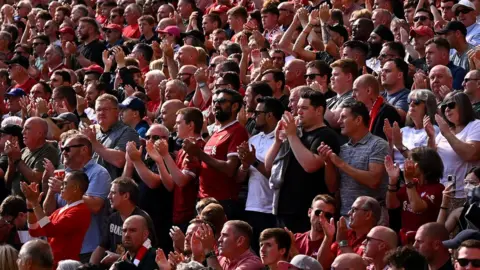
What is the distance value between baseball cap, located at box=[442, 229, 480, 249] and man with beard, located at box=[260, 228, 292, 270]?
1310 millimetres

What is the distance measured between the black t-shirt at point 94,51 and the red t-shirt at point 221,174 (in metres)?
6.77

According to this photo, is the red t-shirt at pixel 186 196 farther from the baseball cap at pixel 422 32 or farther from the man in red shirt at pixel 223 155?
the baseball cap at pixel 422 32

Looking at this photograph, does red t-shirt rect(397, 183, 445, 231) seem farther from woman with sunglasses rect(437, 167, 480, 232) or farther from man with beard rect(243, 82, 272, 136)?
man with beard rect(243, 82, 272, 136)

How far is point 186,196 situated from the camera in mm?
12281

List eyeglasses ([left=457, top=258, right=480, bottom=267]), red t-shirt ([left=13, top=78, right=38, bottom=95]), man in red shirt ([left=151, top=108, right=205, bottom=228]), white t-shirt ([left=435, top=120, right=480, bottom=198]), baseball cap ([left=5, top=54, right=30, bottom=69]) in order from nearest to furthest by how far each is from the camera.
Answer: eyeglasses ([left=457, top=258, right=480, bottom=267])
white t-shirt ([left=435, top=120, right=480, bottom=198])
man in red shirt ([left=151, top=108, right=205, bottom=228])
red t-shirt ([left=13, top=78, right=38, bottom=95])
baseball cap ([left=5, top=54, right=30, bottom=69])

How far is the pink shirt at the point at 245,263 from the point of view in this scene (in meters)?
10.1

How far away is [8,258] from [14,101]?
569cm

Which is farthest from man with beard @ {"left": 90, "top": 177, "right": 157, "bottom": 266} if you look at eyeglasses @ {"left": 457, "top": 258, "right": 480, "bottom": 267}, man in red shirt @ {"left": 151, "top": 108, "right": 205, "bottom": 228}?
eyeglasses @ {"left": 457, "top": 258, "right": 480, "bottom": 267}

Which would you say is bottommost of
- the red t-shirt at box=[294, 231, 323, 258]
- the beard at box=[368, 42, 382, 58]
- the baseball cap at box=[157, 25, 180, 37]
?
the baseball cap at box=[157, 25, 180, 37]

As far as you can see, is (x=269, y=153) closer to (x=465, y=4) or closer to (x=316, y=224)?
(x=316, y=224)

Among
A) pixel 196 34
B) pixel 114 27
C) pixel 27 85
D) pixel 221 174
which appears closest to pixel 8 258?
pixel 221 174

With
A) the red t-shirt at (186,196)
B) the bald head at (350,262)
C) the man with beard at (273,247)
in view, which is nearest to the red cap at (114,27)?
the red t-shirt at (186,196)

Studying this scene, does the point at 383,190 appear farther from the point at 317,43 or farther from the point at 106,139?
the point at 317,43

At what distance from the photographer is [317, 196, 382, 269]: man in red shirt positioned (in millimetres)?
10109
